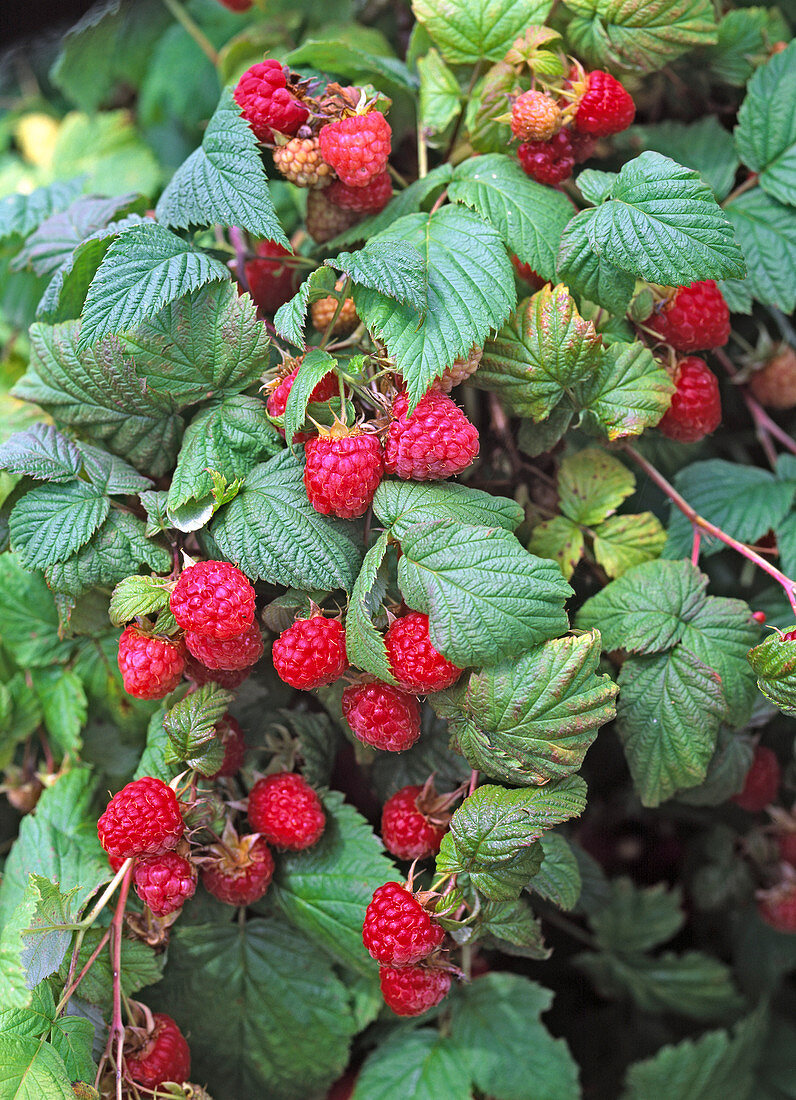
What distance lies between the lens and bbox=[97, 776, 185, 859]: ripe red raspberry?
0.81m

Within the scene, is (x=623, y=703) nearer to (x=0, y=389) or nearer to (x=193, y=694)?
(x=193, y=694)

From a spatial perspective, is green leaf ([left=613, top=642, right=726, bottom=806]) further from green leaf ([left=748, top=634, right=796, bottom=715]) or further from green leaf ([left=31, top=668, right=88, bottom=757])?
green leaf ([left=31, top=668, right=88, bottom=757])

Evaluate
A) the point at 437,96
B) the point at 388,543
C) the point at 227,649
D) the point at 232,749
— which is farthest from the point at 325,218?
the point at 232,749

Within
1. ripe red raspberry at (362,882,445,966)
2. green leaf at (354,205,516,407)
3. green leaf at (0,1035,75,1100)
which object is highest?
green leaf at (354,205,516,407)

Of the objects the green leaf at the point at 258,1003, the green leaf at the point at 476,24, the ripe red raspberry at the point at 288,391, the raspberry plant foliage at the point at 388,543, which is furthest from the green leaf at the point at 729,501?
the green leaf at the point at 258,1003

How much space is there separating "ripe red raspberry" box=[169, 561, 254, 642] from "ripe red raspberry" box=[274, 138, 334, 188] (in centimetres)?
44

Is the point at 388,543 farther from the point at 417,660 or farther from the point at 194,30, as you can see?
the point at 194,30

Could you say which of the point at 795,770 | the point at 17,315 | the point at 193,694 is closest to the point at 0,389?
the point at 17,315

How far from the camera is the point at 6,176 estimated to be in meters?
1.67

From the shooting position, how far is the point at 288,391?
0.85 metres

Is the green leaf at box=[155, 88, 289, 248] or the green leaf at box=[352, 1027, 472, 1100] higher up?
the green leaf at box=[155, 88, 289, 248]

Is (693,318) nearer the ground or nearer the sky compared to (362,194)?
nearer the ground

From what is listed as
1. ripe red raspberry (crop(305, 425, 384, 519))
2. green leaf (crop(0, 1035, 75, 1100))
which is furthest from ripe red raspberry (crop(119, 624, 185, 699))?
green leaf (crop(0, 1035, 75, 1100))

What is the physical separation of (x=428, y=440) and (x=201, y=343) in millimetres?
286
